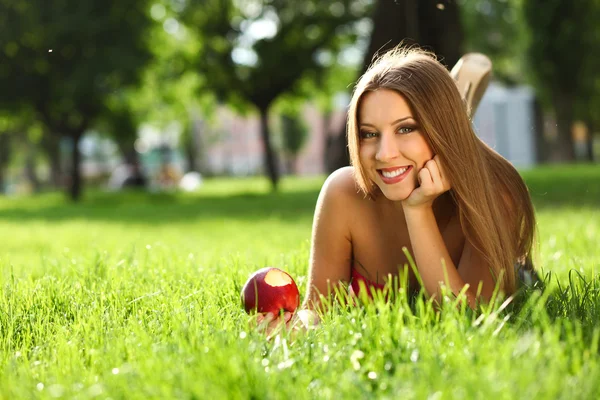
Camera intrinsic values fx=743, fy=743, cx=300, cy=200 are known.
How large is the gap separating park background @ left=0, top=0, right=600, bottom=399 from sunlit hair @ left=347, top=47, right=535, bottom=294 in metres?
0.36

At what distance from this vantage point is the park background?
7.34 ft

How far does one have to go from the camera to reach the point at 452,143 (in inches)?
123

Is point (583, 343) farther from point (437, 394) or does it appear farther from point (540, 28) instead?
point (540, 28)

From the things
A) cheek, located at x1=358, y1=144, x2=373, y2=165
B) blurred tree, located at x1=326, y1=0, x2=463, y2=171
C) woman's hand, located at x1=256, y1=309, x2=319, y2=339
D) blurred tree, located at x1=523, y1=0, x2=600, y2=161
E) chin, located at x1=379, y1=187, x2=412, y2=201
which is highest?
blurred tree, located at x1=523, y1=0, x2=600, y2=161

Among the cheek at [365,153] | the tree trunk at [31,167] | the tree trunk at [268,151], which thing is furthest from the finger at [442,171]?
the tree trunk at [31,167]

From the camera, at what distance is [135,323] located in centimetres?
295

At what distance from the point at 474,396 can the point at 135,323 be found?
1.50 metres

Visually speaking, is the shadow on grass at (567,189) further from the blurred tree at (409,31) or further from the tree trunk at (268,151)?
the tree trunk at (268,151)

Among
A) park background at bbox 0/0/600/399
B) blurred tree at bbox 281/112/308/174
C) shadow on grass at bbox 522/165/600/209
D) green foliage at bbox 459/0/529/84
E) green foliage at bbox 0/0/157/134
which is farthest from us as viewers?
blurred tree at bbox 281/112/308/174

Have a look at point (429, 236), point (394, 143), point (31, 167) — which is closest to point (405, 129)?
point (394, 143)

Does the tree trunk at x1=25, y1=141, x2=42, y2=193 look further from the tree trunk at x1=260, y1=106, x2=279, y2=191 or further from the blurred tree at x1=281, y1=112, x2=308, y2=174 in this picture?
the tree trunk at x1=260, y1=106, x2=279, y2=191

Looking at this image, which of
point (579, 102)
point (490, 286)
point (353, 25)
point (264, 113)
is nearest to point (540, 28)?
point (579, 102)

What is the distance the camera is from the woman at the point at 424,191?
3.10 m

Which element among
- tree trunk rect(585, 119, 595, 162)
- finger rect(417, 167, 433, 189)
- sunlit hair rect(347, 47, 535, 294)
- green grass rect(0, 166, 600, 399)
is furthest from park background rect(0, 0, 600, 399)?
finger rect(417, 167, 433, 189)
